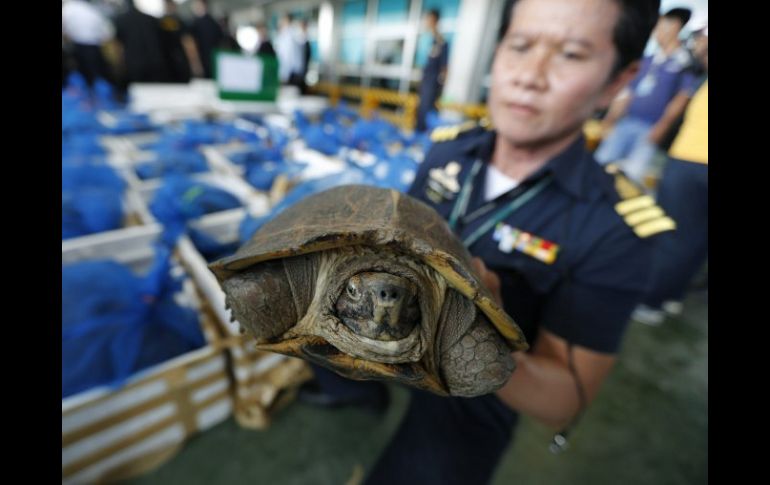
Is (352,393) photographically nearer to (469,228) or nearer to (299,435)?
(299,435)

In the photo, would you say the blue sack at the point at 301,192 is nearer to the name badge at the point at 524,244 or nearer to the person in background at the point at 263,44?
the name badge at the point at 524,244

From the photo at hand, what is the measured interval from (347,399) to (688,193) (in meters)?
1.64

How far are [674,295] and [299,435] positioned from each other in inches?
104

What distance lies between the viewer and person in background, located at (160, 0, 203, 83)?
5.21 m

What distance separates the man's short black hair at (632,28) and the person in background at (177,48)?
22.0ft

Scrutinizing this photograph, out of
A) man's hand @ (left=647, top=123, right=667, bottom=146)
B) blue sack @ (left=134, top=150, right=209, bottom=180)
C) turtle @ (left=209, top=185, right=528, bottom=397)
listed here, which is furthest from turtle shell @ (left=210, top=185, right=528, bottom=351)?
blue sack @ (left=134, top=150, right=209, bottom=180)

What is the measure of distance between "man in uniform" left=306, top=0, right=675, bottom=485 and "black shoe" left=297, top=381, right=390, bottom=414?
561 mm

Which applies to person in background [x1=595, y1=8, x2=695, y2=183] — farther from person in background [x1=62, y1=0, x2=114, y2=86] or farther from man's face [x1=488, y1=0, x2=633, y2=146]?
person in background [x1=62, y1=0, x2=114, y2=86]

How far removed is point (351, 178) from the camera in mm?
1903

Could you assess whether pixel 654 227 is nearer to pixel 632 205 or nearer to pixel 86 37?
pixel 632 205

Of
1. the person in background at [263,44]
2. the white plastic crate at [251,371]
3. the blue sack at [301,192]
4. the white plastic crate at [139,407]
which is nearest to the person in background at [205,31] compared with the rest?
the person in background at [263,44]

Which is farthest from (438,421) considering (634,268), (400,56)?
(400,56)

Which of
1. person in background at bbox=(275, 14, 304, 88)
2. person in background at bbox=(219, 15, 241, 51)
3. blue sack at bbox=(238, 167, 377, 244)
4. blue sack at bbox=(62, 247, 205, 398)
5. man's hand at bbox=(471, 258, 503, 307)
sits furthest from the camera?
person in background at bbox=(275, 14, 304, 88)

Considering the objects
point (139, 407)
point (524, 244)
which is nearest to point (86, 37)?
point (139, 407)
